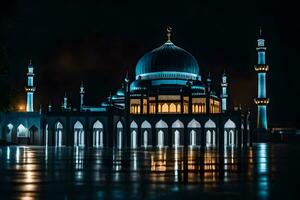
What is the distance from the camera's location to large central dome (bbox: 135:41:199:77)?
64.5 metres

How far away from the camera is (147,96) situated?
203 feet

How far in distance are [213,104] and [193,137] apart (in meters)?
5.51

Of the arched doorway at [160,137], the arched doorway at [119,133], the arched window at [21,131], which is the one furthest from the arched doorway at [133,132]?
the arched window at [21,131]

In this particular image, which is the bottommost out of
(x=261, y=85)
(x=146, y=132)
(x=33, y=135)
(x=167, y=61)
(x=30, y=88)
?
(x=33, y=135)

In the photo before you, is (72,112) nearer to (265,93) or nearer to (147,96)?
(147,96)

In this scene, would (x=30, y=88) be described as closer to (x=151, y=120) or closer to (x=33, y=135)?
(x=33, y=135)

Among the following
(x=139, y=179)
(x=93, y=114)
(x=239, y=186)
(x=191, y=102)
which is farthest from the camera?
(x=191, y=102)

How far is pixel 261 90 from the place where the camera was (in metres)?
64.4

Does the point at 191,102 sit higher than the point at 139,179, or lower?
higher

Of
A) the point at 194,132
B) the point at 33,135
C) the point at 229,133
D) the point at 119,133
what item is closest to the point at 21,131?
the point at 33,135

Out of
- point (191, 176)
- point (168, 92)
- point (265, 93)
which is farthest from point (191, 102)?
point (191, 176)

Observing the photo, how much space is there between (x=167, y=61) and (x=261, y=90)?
11560 mm

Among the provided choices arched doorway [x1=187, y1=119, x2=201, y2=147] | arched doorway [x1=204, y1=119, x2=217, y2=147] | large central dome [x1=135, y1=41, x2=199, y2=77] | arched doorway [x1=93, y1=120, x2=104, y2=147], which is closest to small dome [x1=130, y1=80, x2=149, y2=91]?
large central dome [x1=135, y1=41, x2=199, y2=77]

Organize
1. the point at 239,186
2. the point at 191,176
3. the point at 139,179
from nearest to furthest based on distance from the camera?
the point at 239,186
the point at 139,179
the point at 191,176
